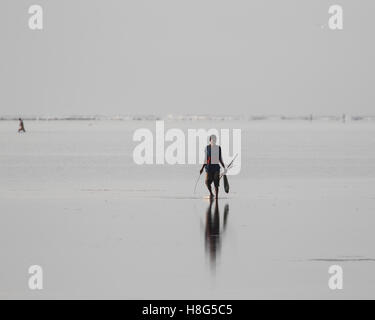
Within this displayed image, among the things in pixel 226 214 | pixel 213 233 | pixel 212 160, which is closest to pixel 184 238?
pixel 213 233

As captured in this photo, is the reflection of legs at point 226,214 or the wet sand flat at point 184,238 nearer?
the wet sand flat at point 184,238

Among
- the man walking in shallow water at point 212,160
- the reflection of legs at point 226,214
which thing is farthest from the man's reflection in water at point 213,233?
the man walking in shallow water at point 212,160

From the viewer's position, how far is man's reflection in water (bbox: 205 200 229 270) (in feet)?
47.0

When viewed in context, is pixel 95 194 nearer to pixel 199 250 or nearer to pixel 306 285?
pixel 199 250

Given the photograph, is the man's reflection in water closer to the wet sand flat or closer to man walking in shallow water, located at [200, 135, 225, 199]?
the wet sand flat

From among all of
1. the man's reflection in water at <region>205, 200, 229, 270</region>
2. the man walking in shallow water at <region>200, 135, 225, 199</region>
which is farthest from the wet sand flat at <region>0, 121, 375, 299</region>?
the man walking in shallow water at <region>200, 135, 225, 199</region>

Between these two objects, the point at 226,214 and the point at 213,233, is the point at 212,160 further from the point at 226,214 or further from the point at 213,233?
the point at 213,233

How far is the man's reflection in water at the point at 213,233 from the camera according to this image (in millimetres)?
14336

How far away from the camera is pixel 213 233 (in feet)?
54.7

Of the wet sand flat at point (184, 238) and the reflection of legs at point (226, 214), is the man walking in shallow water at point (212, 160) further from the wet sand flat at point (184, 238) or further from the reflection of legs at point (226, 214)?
the reflection of legs at point (226, 214)

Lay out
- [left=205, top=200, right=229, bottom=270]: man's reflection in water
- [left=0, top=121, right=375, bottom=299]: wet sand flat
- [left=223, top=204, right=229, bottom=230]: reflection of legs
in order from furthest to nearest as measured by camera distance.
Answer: [left=223, top=204, right=229, bottom=230]: reflection of legs < [left=205, top=200, right=229, bottom=270]: man's reflection in water < [left=0, top=121, right=375, bottom=299]: wet sand flat

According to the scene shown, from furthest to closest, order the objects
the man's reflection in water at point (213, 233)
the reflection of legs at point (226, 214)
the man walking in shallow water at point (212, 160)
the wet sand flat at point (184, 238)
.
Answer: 1. the man walking in shallow water at point (212, 160)
2. the reflection of legs at point (226, 214)
3. the man's reflection in water at point (213, 233)
4. the wet sand flat at point (184, 238)

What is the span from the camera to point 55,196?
24.0 m
